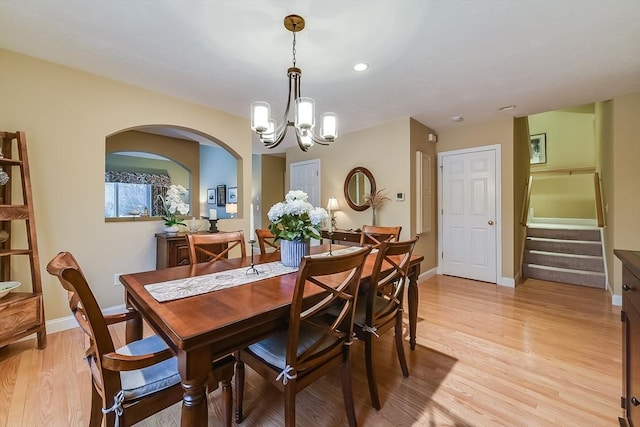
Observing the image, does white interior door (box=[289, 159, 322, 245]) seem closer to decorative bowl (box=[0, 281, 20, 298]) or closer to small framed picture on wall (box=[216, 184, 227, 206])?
small framed picture on wall (box=[216, 184, 227, 206])

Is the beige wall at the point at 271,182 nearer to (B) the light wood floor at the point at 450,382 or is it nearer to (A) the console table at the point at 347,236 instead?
(A) the console table at the point at 347,236

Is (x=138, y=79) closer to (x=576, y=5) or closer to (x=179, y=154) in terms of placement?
(x=179, y=154)

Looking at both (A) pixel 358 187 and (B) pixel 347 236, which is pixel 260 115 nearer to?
(B) pixel 347 236

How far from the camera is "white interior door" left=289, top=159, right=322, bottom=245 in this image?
17.0 feet

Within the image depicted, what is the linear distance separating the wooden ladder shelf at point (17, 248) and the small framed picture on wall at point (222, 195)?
4.48m

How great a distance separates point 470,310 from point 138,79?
4234 millimetres

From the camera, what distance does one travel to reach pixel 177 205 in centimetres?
313

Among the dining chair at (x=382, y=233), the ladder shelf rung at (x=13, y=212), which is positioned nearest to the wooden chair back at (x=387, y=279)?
the dining chair at (x=382, y=233)

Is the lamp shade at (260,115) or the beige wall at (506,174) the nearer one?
the lamp shade at (260,115)

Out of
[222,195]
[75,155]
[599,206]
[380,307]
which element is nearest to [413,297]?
[380,307]

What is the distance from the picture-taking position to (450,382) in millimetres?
1841

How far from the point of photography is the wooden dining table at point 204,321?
3.17 feet

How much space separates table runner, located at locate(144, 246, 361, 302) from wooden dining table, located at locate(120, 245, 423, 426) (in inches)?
1.8

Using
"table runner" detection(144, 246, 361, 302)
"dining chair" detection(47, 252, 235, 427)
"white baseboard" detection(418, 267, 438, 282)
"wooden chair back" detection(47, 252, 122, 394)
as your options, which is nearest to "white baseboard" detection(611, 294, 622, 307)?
"white baseboard" detection(418, 267, 438, 282)
